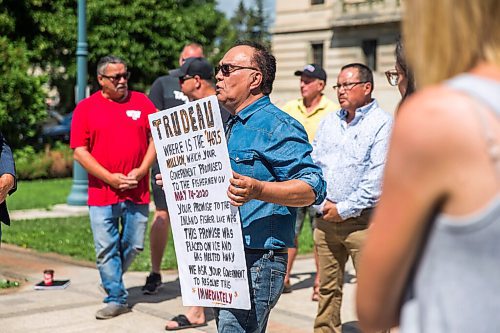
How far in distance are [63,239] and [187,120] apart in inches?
286

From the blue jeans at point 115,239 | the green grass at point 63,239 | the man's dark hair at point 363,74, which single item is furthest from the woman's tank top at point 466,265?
the green grass at point 63,239

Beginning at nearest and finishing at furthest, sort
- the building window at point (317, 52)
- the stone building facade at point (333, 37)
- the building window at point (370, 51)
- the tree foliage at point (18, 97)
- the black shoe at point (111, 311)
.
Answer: the black shoe at point (111, 311), the tree foliage at point (18, 97), the stone building facade at point (333, 37), the building window at point (370, 51), the building window at point (317, 52)

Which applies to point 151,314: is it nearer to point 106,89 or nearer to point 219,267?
point 106,89

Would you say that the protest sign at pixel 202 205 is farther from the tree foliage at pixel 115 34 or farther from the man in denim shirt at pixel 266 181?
the tree foliage at pixel 115 34

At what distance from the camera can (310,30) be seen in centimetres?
4953

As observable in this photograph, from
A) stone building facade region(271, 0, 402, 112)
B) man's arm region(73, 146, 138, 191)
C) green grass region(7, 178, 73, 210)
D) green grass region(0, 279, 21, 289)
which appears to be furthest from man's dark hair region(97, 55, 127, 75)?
stone building facade region(271, 0, 402, 112)

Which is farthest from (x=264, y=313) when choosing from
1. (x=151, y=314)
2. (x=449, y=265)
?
(x=151, y=314)

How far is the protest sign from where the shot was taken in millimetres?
4074

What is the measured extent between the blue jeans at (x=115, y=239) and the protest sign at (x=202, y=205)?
9.23ft

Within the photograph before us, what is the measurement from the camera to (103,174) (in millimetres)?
7094

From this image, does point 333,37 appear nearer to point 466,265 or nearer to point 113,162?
point 113,162

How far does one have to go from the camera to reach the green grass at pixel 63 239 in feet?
32.5

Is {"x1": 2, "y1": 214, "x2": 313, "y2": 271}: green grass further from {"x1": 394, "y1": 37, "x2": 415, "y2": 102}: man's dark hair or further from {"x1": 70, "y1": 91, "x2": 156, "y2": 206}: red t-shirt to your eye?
{"x1": 394, "y1": 37, "x2": 415, "y2": 102}: man's dark hair

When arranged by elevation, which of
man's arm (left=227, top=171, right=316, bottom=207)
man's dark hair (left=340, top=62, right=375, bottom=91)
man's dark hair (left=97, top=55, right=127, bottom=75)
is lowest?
man's arm (left=227, top=171, right=316, bottom=207)
